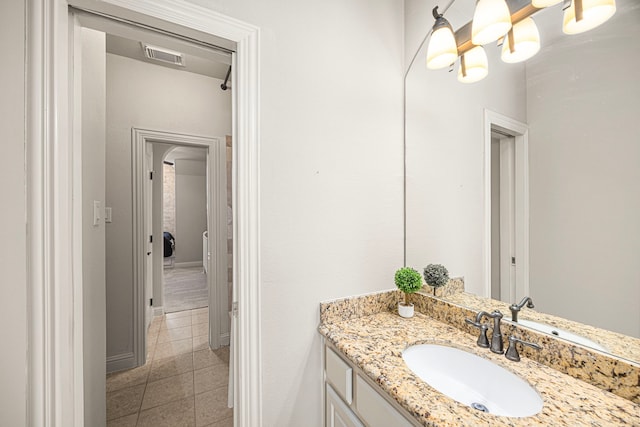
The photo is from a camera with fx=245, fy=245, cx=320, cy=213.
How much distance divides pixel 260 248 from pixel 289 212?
204mm

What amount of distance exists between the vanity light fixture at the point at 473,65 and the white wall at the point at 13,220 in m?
1.65

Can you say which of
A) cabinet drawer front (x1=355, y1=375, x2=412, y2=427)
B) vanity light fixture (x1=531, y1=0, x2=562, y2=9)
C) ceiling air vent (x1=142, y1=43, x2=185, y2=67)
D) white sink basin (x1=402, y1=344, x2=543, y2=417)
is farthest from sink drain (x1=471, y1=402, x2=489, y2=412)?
ceiling air vent (x1=142, y1=43, x2=185, y2=67)

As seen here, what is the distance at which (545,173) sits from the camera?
903mm

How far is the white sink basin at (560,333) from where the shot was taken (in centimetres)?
76

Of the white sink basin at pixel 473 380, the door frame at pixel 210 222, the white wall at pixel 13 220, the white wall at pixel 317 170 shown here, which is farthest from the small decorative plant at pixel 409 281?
the door frame at pixel 210 222

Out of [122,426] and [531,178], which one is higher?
[531,178]

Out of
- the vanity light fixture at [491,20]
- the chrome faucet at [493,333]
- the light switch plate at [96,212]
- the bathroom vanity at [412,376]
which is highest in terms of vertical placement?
the vanity light fixture at [491,20]

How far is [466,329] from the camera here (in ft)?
3.51

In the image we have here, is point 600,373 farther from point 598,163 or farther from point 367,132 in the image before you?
point 367,132

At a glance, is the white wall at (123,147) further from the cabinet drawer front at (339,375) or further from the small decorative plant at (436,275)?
the small decorative plant at (436,275)

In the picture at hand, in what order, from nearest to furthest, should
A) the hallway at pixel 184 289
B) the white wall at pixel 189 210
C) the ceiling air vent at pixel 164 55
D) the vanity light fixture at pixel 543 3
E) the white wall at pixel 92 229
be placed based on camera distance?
1. the vanity light fixture at pixel 543 3
2. the white wall at pixel 92 229
3. the ceiling air vent at pixel 164 55
4. the hallway at pixel 184 289
5. the white wall at pixel 189 210

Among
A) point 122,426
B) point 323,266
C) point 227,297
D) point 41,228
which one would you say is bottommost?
point 122,426

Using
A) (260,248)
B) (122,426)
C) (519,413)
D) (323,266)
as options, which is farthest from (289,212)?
(122,426)

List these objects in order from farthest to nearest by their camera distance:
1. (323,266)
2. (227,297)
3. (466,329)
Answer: (227,297) < (323,266) < (466,329)
